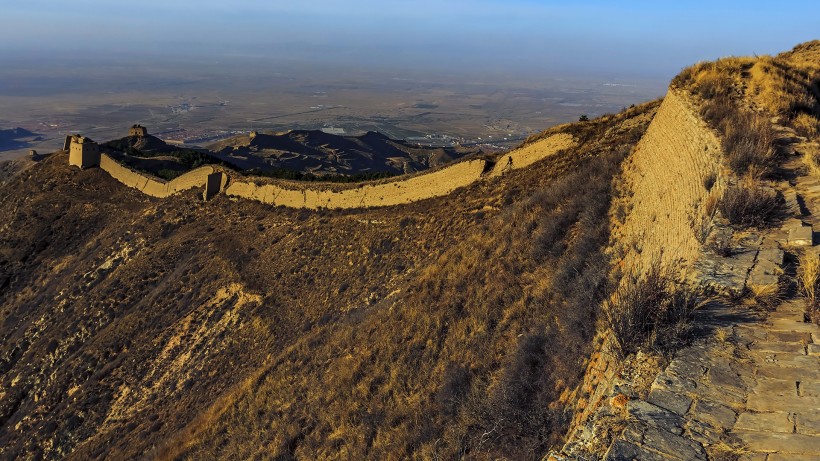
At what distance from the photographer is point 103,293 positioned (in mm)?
22562

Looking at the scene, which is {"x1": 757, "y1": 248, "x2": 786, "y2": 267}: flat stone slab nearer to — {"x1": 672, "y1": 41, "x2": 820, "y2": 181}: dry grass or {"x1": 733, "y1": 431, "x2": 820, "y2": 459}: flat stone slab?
{"x1": 672, "y1": 41, "x2": 820, "y2": 181}: dry grass

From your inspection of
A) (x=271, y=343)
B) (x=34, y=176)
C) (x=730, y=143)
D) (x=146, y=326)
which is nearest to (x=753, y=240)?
(x=730, y=143)

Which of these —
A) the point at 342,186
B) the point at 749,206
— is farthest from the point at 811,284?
the point at 342,186

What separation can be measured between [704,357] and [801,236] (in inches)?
98.2

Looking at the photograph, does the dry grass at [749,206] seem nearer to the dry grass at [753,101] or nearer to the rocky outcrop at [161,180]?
the dry grass at [753,101]

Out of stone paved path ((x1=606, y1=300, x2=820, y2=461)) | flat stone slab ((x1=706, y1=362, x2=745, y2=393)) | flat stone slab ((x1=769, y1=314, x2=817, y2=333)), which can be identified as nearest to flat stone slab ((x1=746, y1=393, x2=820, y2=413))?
stone paved path ((x1=606, y1=300, x2=820, y2=461))

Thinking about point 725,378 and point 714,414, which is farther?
point 725,378

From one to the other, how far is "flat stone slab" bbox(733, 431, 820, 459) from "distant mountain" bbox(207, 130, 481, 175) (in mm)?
50988

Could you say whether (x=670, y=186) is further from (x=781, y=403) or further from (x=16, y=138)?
(x=16, y=138)

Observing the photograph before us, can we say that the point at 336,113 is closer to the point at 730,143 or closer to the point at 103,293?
the point at 103,293

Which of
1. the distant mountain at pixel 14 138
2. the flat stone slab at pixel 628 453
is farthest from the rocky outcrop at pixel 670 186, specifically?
the distant mountain at pixel 14 138

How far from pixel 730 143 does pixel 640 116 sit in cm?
906

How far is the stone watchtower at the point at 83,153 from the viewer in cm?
3391

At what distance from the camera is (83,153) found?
3381 centimetres
